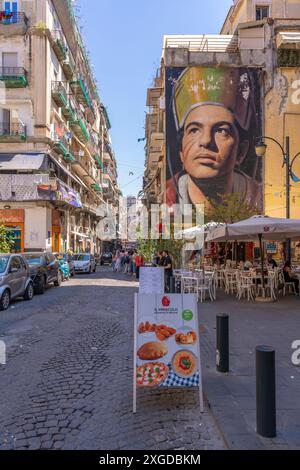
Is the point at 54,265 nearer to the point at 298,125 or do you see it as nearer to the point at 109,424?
the point at 109,424

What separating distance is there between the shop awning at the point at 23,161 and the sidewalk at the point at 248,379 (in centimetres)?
2036

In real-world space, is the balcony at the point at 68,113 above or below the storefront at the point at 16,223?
above

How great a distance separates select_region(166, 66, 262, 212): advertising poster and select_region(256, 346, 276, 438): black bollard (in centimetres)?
2804

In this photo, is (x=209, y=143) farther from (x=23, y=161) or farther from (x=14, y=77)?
(x=14, y=77)

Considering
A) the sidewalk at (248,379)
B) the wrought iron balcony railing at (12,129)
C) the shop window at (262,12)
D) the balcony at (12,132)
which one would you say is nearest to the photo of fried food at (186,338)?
the sidewalk at (248,379)

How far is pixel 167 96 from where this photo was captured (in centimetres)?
3203

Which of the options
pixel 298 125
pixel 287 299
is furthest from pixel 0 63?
pixel 287 299

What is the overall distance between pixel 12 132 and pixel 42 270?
15852 mm

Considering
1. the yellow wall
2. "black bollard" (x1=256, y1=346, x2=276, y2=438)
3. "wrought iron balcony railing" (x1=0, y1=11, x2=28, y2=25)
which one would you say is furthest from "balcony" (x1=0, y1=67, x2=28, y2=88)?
"black bollard" (x1=256, y1=346, x2=276, y2=438)

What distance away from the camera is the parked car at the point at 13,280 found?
11633mm

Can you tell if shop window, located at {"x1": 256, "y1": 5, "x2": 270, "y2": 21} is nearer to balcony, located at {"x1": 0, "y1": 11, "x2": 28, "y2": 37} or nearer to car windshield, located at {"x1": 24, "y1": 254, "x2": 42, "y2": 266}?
balcony, located at {"x1": 0, "y1": 11, "x2": 28, "y2": 37}

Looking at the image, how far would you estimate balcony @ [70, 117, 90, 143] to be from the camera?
127 feet

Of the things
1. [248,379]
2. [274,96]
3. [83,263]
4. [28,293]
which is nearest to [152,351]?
[248,379]

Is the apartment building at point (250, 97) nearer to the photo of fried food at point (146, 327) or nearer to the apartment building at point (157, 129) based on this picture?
the apartment building at point (157, 129)
